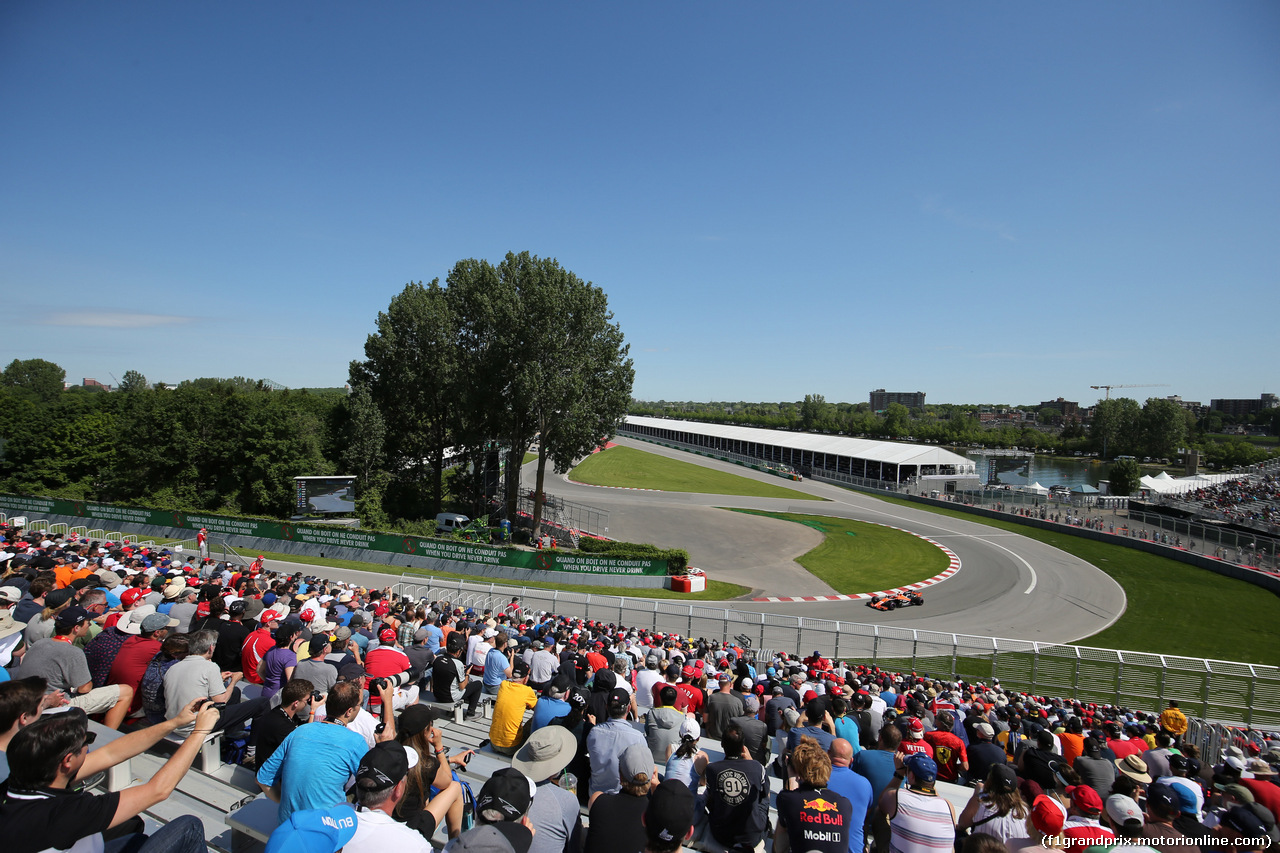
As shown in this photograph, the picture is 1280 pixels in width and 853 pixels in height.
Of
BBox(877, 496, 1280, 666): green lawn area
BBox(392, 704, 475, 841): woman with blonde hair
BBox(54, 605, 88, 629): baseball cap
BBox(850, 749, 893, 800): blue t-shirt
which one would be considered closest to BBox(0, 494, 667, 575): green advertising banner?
BBox(877, 496, 1280, 666): green lawn area

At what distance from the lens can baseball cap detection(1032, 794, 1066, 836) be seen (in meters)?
4.38

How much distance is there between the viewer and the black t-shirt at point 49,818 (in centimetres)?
258

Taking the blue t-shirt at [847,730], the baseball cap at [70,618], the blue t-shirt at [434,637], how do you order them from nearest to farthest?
the baseball cap at [70,618], the blue t-shirt at [847,730], the blue t-shirt at [434,637]

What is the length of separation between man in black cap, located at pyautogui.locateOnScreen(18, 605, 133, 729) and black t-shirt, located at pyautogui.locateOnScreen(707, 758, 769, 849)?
16.7ft

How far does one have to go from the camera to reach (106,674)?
5.86 metres

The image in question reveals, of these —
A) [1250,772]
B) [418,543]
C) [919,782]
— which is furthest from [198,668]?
[418,543]

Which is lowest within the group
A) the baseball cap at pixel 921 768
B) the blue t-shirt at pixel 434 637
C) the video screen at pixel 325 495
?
the video screen at pixel 325 495

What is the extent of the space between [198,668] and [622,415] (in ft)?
96.6

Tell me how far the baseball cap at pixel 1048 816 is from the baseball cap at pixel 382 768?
4.67 meters

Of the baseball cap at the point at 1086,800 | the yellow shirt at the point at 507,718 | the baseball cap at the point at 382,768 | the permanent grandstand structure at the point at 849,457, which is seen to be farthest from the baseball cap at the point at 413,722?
the permanent grandstand structure at the point at 849,457

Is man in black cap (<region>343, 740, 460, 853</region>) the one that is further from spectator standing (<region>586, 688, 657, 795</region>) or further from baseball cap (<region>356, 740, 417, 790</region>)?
spectator standing (<region>586, 688, 657, 795</region>)

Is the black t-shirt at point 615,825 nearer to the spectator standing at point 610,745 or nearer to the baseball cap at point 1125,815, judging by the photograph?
the spectator standing at point 610,745

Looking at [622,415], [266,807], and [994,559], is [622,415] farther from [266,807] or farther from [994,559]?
[266,807]

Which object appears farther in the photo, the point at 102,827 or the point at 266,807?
the point at 266,807
